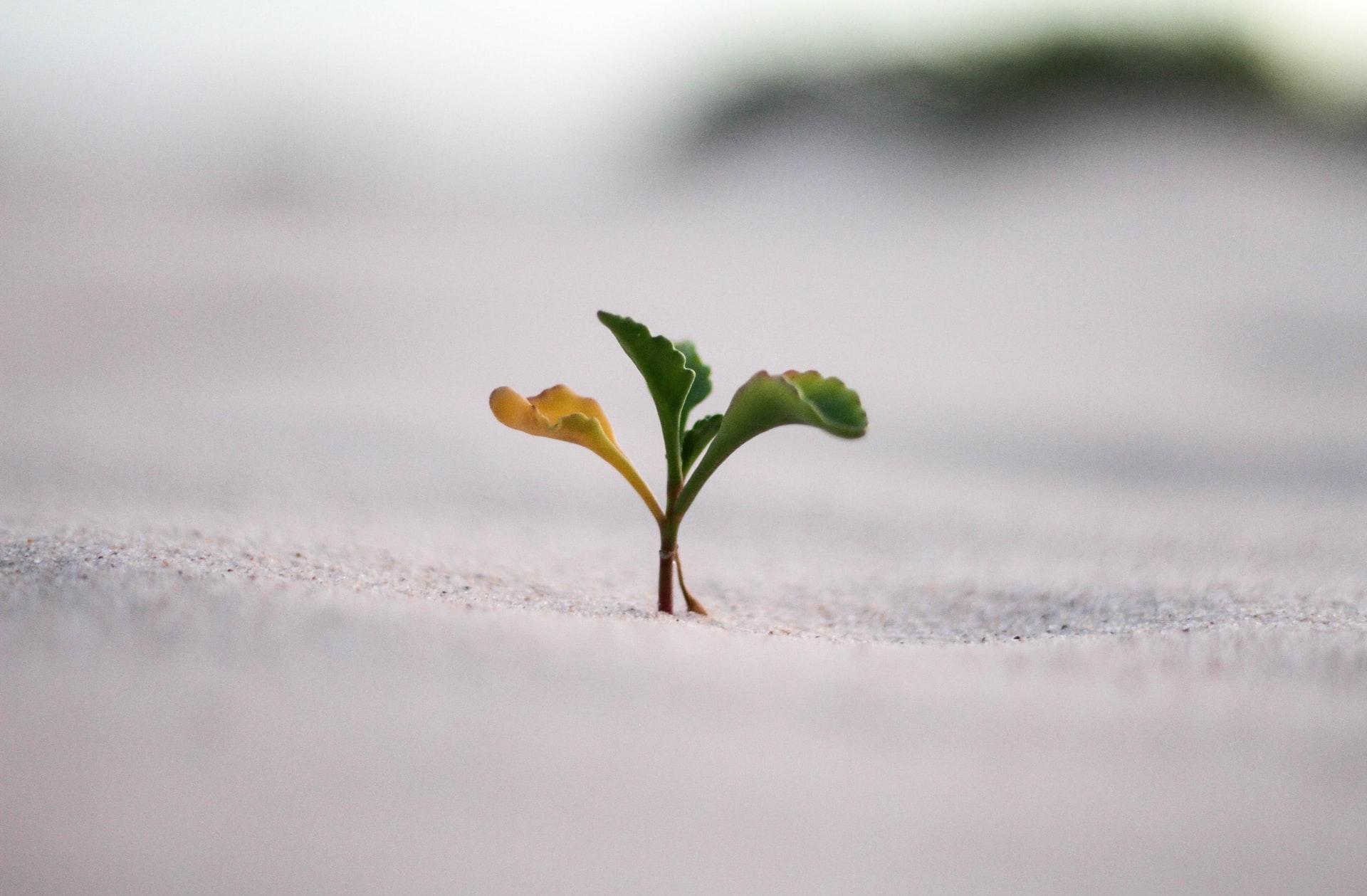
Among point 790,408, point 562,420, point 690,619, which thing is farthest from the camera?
point 690,619

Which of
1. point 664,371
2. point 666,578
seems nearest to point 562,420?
point 664,371

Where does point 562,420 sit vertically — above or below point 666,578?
above

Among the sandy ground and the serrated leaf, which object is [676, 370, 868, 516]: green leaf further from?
the sandy ground

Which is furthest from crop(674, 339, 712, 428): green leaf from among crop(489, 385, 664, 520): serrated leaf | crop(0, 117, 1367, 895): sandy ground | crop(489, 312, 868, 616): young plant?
crop(0, 117, 1367, 895): sandy ground

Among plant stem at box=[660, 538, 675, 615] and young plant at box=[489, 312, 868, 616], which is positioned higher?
young plant at box=[489, 312, 868, 616]

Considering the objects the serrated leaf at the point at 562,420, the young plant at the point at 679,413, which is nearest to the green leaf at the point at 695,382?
the young plant at the point at 679,413

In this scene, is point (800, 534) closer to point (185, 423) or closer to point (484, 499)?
point (484, 499)

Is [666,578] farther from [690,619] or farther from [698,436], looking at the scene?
[698,436]

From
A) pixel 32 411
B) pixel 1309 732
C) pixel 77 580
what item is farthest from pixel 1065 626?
pixel 32 411
